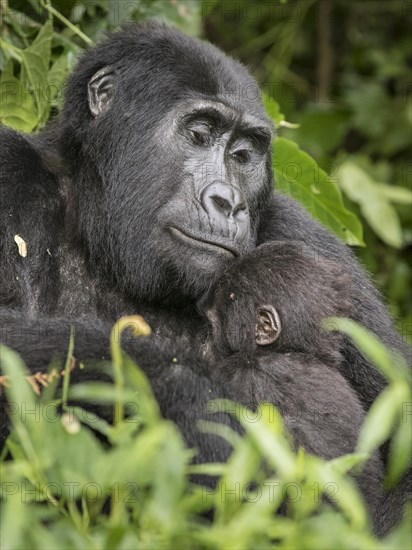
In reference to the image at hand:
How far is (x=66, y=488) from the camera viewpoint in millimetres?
2088

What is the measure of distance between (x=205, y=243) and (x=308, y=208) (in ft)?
4.65

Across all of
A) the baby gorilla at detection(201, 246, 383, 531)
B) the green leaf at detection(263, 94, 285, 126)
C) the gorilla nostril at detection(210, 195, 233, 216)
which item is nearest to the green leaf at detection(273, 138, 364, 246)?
the green leaf at detection(263, 94, 285, 126)

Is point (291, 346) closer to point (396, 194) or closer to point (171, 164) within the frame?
point (171, 164)

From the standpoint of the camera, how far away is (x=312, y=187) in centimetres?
480

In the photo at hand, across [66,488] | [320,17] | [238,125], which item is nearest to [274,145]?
[238,125]

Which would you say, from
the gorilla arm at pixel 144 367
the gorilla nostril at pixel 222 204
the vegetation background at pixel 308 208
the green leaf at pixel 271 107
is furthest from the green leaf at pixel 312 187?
the gorilla arm at pixel 144 367

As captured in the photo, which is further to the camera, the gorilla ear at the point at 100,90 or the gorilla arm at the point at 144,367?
the gorilla ear at the point at 100,90

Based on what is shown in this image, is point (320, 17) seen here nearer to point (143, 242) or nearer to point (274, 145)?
point (274, 145)

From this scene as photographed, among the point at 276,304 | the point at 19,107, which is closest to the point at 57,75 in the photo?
the point at 19,107

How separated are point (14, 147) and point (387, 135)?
4.99m

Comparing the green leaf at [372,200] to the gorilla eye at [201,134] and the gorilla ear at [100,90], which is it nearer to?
the gorilla eye at [201,134]

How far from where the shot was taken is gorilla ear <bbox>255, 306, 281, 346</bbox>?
3.46 m

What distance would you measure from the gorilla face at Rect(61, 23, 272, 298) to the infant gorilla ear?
0.08 metres

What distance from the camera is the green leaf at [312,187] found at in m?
4.71
